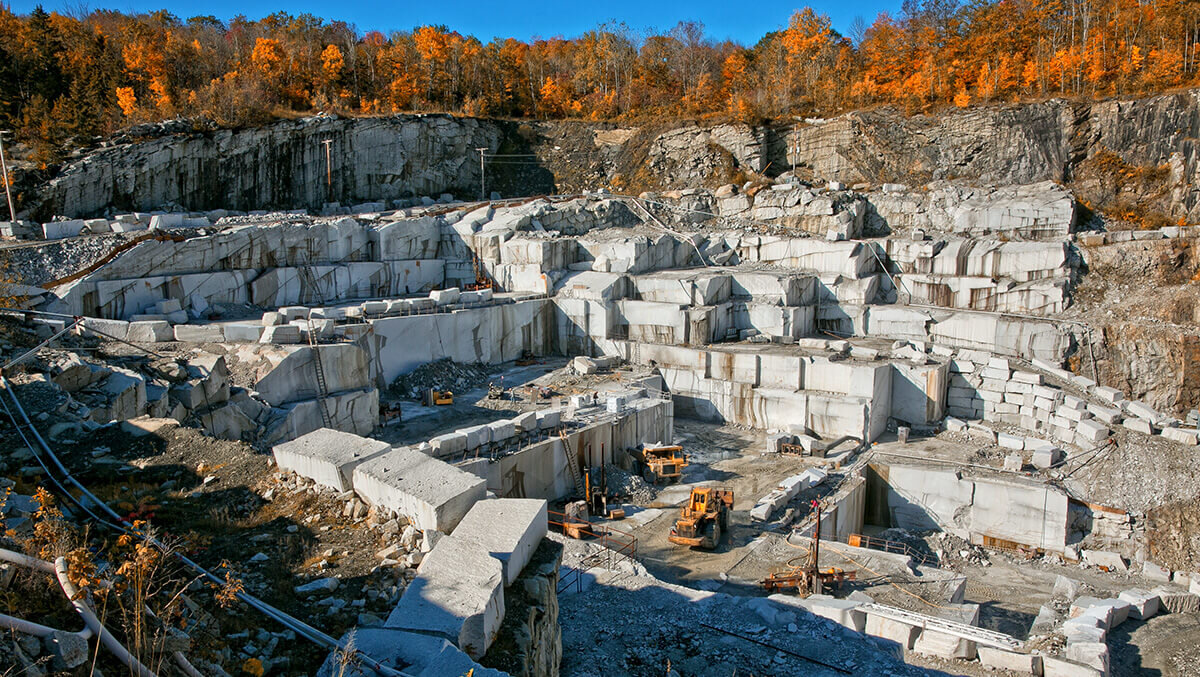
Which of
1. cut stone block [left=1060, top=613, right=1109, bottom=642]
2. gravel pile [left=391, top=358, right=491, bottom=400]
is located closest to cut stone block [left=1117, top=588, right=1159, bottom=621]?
cut stone block [left=1060, top=613, right=1109, bottom=642]

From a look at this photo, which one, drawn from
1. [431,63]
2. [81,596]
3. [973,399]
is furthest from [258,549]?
[431,63]

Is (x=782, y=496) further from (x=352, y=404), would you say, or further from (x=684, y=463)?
(x=352, y=404)

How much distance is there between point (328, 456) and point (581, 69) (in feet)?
128

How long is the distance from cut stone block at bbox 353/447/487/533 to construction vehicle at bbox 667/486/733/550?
6.48 meters

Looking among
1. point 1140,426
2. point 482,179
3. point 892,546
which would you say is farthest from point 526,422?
point 482,179

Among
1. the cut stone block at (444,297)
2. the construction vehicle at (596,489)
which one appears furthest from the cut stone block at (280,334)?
the construction vehicle at (596,489)

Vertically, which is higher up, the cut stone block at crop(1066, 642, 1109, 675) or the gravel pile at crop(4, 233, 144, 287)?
the gravel pile at crop(4, 233, 144, 287)

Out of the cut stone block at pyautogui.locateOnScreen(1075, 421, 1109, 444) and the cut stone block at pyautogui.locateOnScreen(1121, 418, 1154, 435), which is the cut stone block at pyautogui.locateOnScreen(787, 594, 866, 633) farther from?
the cut stone block at pyautogui.locateOnScreen(1121, 418, 1154, 435)

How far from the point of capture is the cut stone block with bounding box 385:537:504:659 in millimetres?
4914

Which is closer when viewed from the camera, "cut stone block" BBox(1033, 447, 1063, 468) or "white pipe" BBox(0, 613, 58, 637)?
"white pipe" BBox(0, 613, 58, 637)

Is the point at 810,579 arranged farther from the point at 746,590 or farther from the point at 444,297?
the point at 444,297

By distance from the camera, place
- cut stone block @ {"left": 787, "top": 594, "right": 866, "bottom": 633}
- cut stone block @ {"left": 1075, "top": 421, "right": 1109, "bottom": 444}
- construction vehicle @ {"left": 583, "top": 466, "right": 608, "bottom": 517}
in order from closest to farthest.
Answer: cut stone block @ {"left": 787, "top": 594, "right": 866, "bottom": 633} < construction vehicle @ {"left": 583, "top": 466, "right": 608, "bottom": 517} < cut stone block @ {"left": 1075, "top": 421, "right": 1109, "bottom": 444}

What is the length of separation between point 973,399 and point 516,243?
13.3 metres

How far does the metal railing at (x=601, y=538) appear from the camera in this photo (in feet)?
35.3
